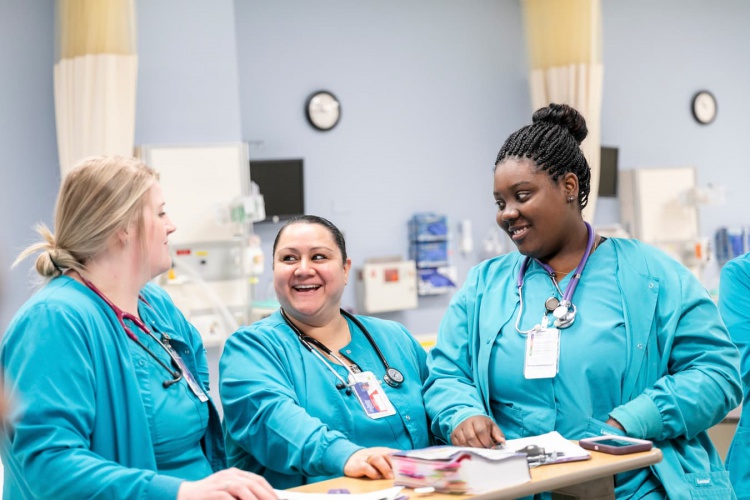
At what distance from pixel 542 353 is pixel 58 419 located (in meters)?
0.99

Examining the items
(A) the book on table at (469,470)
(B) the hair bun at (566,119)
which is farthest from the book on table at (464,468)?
(B) the hair bun at (566,119)

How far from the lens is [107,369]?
161 cm

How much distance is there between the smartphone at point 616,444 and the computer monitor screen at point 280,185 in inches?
162

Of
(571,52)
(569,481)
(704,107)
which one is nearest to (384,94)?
(571,52)

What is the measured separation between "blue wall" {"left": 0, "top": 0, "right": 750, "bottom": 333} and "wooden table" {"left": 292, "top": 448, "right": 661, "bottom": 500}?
3.34m

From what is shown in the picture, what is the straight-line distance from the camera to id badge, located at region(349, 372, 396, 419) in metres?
2.01

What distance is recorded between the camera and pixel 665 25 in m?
7.48

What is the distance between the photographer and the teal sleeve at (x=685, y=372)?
1766 mm

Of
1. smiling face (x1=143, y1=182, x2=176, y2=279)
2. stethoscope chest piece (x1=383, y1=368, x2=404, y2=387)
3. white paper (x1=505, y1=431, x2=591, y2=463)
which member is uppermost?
smiling face (x1=143, y1=182, x2=176, y2=279)

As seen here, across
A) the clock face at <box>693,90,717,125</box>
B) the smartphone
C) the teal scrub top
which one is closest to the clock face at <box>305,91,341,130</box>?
the clock face at <box>693,90,717,125</box>

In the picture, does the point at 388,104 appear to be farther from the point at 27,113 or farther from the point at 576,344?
the point at 576,344

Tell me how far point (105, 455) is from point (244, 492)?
1.01 feet

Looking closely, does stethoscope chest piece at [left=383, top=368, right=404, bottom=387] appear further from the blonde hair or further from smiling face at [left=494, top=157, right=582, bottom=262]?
the blonde hair

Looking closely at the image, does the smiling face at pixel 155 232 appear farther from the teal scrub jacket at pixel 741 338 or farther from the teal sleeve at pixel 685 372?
the teal scrub jacket at pixel 741 338
